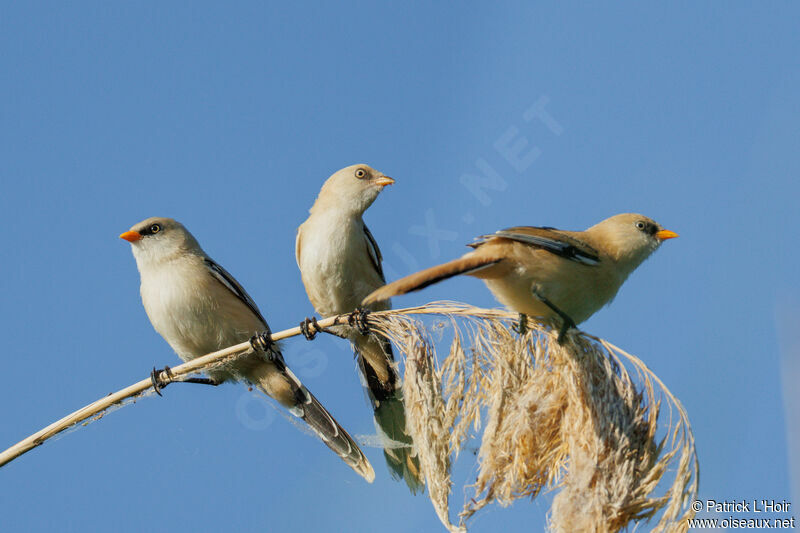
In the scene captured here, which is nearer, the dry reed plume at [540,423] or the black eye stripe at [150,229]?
the dry reed plume at [540,423]

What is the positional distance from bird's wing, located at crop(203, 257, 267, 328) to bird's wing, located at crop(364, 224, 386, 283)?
3.93 ft

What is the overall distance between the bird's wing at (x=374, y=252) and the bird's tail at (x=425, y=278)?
2.86 meters

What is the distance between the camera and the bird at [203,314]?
732cm

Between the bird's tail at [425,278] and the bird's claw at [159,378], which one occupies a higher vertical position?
the bird's tail at [425,278]

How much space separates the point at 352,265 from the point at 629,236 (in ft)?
8.71

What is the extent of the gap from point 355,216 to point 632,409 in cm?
411

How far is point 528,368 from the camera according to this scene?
4.73 metres

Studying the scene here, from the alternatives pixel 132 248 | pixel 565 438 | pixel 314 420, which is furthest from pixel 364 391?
pixel 565 438

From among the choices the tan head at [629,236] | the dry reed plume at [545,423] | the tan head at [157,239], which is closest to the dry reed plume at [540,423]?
the dry reed plume at [545,423]

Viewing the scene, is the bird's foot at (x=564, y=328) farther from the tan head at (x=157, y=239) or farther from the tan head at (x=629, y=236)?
the tan head at (x=157, y=239)

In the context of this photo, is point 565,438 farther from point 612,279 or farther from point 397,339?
point 612,279

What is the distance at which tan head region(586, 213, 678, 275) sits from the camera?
6.10 metres

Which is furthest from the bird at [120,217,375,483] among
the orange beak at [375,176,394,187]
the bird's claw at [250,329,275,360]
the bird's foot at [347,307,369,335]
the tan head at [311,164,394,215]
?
the orange beak at [375,176,394,187]

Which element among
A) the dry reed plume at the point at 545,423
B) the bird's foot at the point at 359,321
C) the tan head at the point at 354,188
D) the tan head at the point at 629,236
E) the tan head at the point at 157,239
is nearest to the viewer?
the dry reed plume at the point at 545,423
